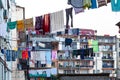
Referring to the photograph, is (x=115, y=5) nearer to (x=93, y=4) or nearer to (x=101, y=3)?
(x=101, y=3)

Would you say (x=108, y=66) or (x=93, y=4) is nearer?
(x=93, y=4)

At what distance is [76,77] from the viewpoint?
59.3ft

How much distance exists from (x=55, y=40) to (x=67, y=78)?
6411 centimetres

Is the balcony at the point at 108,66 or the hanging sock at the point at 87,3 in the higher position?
the hanging sock at the point at 87,3

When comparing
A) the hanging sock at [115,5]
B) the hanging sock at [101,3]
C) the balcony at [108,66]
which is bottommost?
the balcony at [108,66]

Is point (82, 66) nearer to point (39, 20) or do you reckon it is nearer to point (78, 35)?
point (78, 35)

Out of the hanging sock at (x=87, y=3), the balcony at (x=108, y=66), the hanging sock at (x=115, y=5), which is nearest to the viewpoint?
the hanging sock at (x=115, y=5)

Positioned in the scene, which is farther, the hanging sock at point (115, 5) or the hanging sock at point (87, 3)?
the hanging sock at point (87, 3)


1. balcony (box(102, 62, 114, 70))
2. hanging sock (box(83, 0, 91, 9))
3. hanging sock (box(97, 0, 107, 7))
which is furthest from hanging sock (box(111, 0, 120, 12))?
balcony (box(102, 62, 114, 70))

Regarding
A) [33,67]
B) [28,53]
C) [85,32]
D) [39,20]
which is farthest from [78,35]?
[39,20]

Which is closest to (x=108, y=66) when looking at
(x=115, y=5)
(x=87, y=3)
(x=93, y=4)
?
(x=93, y=4)

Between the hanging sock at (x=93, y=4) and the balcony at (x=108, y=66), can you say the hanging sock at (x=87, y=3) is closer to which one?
the hanging sock at (x=93, y=4)

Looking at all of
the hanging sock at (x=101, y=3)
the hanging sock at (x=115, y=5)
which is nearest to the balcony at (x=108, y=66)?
the hanging sock at (x=101, y=3)

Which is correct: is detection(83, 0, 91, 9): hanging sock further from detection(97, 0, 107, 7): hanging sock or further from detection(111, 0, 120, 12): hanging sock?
detection(111, 0, 120, 12): hanging sock
